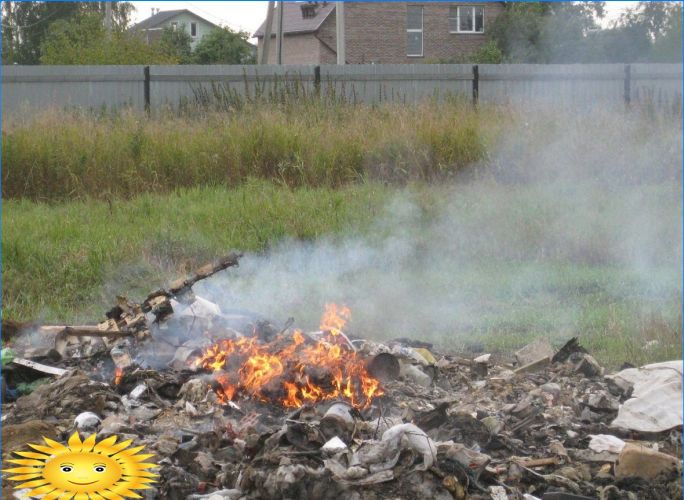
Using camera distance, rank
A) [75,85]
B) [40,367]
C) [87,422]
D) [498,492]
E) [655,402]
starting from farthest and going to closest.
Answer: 1. [75,85]
2. [40,367]
3. [655,402]
4. [87,422]
5. [498,492]

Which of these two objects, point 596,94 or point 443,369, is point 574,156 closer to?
point 596,94

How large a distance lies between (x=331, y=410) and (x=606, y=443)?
1.51 m

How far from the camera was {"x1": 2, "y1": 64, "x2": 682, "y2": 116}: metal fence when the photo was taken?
49.4 ft

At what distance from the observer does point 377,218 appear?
977 centimetres

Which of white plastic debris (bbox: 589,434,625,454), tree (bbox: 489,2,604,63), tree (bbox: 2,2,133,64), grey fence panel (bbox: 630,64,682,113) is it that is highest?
tree (bbox: 2,2,133,64)

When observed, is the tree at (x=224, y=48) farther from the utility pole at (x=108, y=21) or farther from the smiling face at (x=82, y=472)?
the smiling face at (x=82, y=472)

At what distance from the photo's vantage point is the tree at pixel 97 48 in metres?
18.8

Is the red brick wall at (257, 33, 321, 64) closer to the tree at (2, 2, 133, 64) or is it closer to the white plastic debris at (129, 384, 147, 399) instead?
the tree at (2, 2, 133, 64)

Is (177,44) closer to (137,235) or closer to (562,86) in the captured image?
(562,86)

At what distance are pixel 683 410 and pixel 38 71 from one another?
1467 centimetres

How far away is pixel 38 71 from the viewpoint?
16609 mm

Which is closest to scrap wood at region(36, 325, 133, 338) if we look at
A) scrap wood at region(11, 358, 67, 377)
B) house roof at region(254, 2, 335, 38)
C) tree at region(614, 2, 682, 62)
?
scrap wood at region(11, 358, 67, 377)

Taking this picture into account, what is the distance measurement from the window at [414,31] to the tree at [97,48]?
20.6 feet

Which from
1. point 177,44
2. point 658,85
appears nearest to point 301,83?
point 658,85
